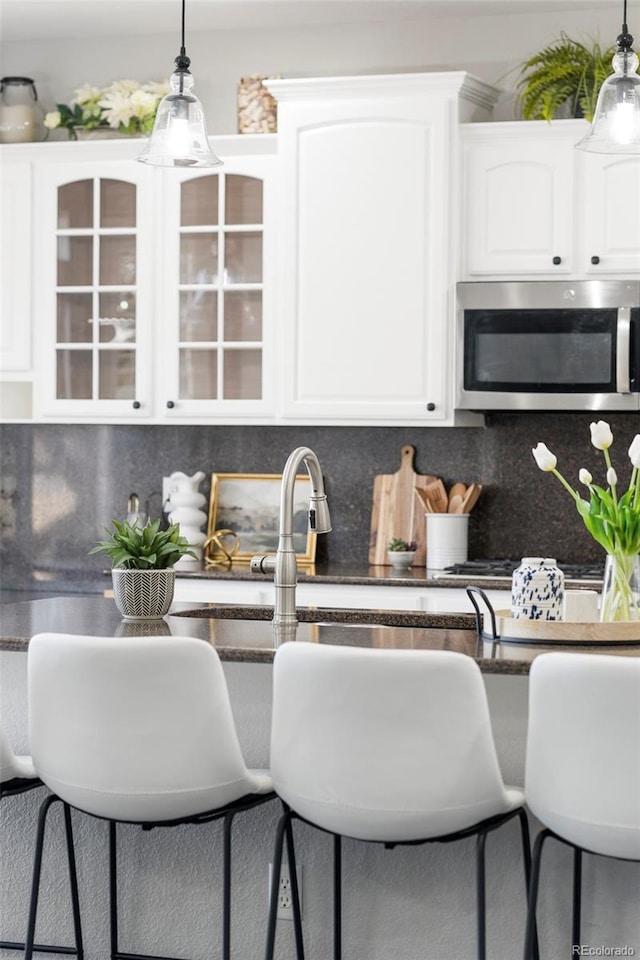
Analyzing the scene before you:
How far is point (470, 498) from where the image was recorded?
4566mm

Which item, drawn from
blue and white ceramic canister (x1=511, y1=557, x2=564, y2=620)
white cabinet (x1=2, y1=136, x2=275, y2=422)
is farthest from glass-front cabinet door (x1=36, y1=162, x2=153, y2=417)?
blue and white ceramic canister (x1=511, y1=557, x2=564, y2=620)

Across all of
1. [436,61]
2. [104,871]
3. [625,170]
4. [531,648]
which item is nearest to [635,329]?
[625,170]

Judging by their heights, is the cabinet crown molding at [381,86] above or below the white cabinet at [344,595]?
above

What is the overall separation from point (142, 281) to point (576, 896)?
114 inches

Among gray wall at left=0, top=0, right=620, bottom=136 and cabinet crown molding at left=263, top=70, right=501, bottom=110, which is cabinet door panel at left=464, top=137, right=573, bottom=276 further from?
gray wall at left=0, top=0, right=620, bottom=136

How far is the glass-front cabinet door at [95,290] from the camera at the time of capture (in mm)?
4629

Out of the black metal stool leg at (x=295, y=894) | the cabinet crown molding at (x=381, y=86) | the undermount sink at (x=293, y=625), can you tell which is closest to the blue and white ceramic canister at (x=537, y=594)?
the undermount sink at (x=293, y=625)

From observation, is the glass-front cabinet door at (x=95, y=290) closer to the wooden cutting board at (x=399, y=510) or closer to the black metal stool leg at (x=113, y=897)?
the wooden cutting board at (x=399, y=510)

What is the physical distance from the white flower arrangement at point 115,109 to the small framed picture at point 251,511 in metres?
1.35

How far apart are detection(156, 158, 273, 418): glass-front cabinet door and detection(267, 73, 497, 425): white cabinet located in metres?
0.11

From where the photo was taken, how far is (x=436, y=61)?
4648mm

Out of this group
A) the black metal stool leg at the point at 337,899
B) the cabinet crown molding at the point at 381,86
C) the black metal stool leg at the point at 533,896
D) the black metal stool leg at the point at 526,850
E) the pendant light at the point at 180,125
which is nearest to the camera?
the black metal stool leg at the point at 533,896

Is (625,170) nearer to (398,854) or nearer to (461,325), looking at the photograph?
(461,325)

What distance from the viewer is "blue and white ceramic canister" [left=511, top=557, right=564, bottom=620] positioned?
2643 millimetres
